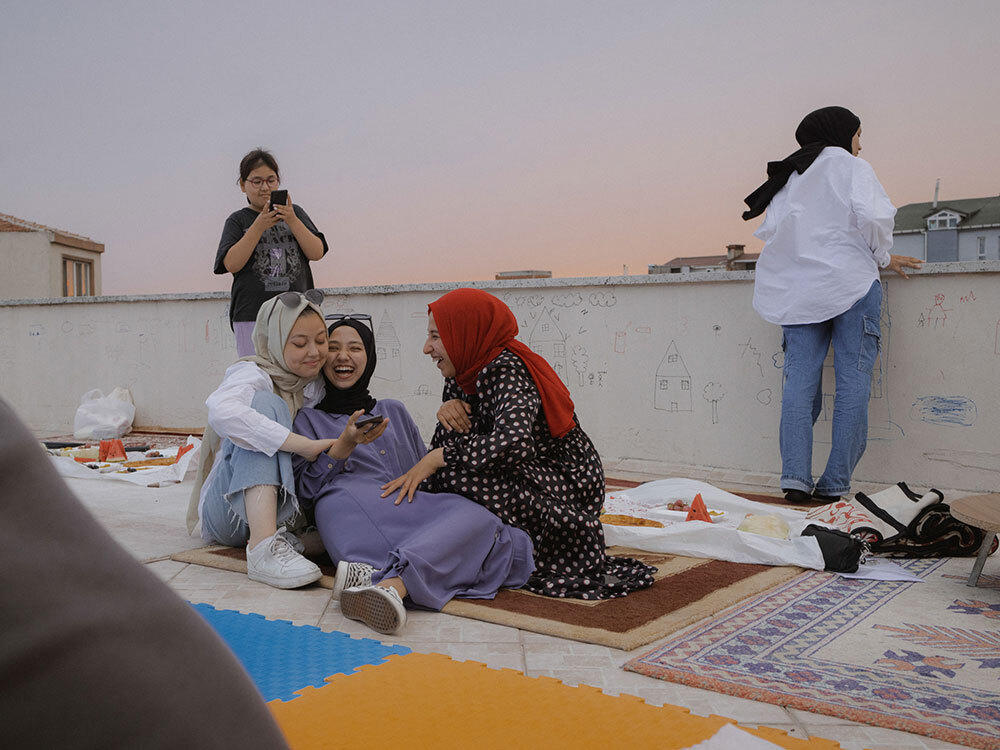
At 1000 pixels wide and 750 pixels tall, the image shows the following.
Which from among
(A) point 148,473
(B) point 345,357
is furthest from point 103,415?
(B) point 345,357

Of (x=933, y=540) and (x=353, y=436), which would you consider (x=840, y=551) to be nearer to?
(x=933, y=540)

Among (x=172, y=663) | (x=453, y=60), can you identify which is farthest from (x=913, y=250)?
(x=172, y=663)

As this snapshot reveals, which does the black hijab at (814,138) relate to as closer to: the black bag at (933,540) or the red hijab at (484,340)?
the black bag at (933,540)

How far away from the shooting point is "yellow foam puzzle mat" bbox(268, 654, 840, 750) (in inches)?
75.2

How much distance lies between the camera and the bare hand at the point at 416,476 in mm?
3307

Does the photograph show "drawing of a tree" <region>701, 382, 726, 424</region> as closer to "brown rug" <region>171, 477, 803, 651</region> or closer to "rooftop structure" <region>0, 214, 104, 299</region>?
"brown rug" <region>171, 477, 803, 651</region>

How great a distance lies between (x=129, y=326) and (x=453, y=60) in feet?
20.5

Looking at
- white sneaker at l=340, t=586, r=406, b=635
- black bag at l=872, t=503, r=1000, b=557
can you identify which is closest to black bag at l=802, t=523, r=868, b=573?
black bag at l=872, t=503, r=1000, b=557

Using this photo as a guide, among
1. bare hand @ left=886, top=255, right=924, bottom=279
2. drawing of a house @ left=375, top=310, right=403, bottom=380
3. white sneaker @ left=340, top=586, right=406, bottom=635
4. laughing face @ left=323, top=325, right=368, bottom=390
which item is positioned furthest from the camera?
drawing of a house @ left=375, top=310, right=403, bottom=380

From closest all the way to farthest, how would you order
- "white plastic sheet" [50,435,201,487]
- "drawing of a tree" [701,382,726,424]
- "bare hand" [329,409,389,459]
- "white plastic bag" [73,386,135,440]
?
"bare hand" [329,409,389,459], "white plastic sheet" [50,435,201,487], "drawing of a tree" [701,382,726,424], "white plastic bag" [73,386,135,440]

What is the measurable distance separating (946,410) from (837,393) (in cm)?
87

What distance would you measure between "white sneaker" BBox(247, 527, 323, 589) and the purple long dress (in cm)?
14

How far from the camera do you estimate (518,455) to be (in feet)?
10.8

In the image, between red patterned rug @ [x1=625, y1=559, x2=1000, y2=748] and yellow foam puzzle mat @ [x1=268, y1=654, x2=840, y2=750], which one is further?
red patterned rug @ [x1=625, y1=559, x2=1000, y2=748]
